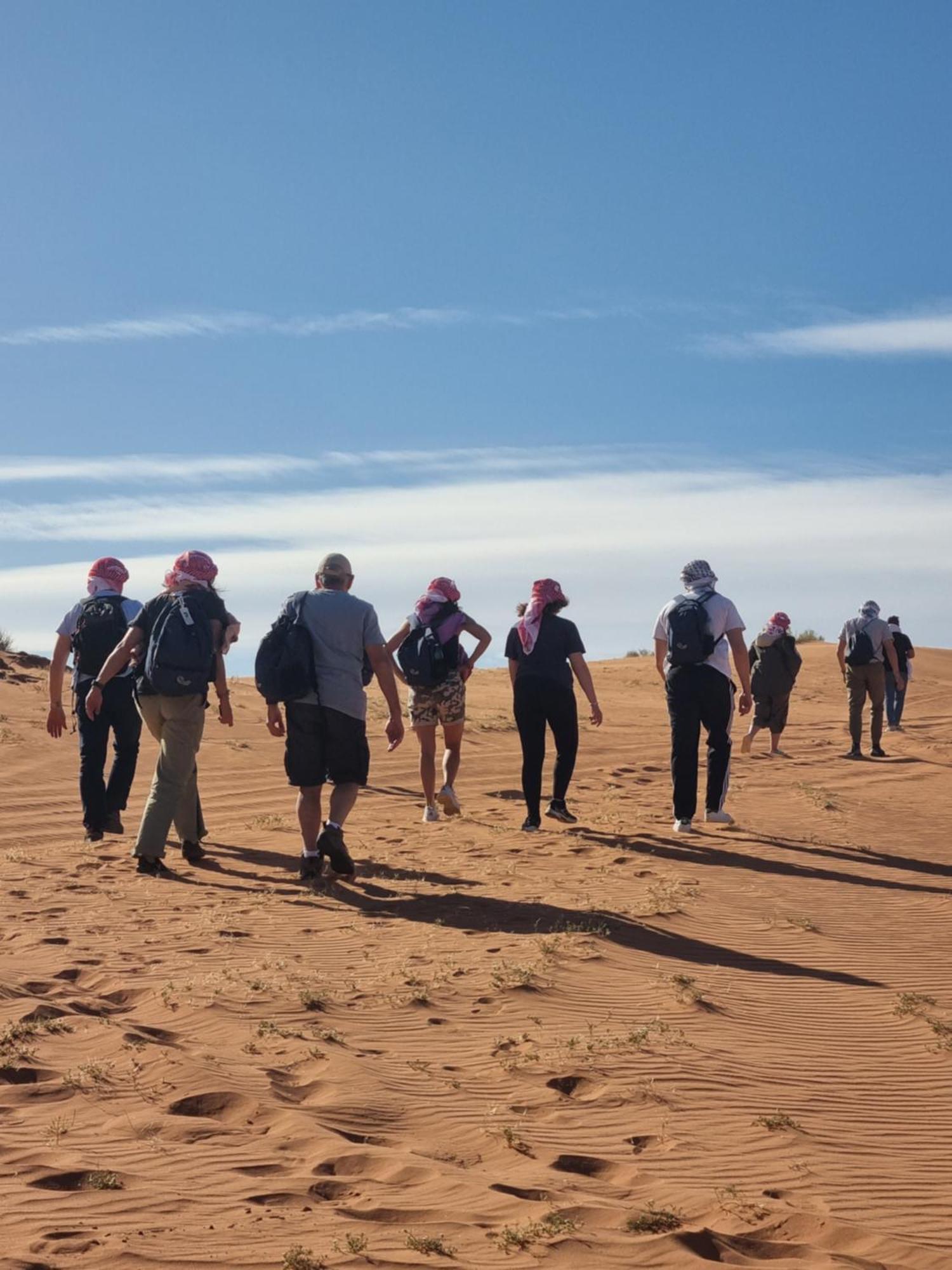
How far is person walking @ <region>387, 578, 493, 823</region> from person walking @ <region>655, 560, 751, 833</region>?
61.7 inches

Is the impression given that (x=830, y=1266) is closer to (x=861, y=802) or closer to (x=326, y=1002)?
(x=326, y=1002)

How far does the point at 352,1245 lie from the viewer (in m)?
3.92

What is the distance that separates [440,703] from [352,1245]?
7.61m

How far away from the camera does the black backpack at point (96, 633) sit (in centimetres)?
1082

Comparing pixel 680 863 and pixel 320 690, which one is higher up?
pixel 320 690

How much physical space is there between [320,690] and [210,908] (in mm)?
1518

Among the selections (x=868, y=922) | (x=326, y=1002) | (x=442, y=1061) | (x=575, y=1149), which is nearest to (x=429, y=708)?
(x=868, y=922)

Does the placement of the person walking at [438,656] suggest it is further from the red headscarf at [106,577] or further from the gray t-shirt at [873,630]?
the gray t-shirt at [873,630]

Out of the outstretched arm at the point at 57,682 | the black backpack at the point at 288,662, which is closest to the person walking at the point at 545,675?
the black backpack at the point at 288,662

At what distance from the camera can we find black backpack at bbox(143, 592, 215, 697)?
934 centimetres

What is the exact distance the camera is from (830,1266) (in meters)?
4.04

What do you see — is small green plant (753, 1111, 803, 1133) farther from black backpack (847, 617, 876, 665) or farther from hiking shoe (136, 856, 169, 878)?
black backpack (847, 617, 876, 665)

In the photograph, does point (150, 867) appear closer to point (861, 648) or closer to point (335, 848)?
point (335, 848)

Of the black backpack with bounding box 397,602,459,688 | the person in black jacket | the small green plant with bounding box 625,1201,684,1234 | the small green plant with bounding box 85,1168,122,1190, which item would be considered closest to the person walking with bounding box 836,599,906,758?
the person in black jacket
